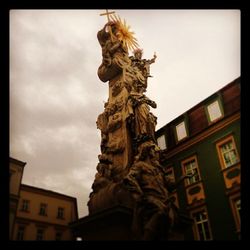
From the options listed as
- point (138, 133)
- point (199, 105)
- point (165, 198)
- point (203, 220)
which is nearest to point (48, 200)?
point (165, 198)

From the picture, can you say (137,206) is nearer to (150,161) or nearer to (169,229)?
(169,229)

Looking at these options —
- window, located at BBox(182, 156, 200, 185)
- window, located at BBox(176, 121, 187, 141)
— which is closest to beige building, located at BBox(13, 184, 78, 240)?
window, located at BBox(182, 156, 200, 185)

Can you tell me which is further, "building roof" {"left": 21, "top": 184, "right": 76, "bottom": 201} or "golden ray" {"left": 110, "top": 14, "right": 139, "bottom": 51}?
"golden ray" {"left": 110, "top": 14, "right": 139, "bottom": 51}

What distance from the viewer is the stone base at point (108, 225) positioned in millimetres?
5395

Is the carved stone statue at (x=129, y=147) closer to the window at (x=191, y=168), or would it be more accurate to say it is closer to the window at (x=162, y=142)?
the window at (x=191, y=168)

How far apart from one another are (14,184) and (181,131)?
959 centimetres

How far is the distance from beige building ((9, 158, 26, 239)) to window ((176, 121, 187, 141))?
Result: 8.84 m

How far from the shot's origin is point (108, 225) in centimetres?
559

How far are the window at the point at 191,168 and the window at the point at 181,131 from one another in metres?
1.58

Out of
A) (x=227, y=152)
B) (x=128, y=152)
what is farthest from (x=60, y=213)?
(x=227, y=152)

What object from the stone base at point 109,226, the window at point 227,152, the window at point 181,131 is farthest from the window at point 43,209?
the window at point 181,131

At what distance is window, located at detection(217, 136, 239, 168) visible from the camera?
9602 millimetres

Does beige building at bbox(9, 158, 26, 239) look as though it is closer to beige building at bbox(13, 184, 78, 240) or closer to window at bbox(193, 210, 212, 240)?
beige building at bbox(13, 184, 78, 240)

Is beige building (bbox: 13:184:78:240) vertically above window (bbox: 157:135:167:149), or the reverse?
window (bbox: 157:135:167:149)
